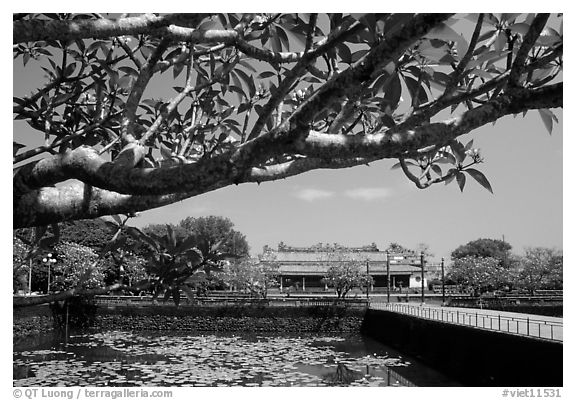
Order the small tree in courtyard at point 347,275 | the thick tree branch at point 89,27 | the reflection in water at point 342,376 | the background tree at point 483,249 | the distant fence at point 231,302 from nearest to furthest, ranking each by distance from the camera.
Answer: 1. the thick tree branch at point 89,27
2. the reflection in water at point 342,376
3. the distant fence at point 231,302
4. the small tree in courtyard at point 347,275
5. the background tree at point 483,249

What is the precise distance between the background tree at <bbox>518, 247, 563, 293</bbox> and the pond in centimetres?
1453

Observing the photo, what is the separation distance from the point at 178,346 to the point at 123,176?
15526 millimetres

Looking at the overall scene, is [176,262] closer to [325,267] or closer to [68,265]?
[68,265]

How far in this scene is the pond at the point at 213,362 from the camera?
1090 cm

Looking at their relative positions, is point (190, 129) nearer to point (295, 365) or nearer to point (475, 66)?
point (475, 66)

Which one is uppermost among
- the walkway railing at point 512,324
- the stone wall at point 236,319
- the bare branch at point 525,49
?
the bare branch at point 525,49

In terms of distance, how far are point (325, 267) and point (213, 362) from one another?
23871 mm

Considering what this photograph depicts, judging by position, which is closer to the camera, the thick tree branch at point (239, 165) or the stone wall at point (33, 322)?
the thick tree branch at point (239, 165)

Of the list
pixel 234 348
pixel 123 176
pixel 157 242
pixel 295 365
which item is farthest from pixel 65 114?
pixel 234 348

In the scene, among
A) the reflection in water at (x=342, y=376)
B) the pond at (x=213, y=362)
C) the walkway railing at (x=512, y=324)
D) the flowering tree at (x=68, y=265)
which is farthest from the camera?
the flowering tree at (x=68, y=265)

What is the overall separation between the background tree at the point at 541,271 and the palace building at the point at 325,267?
22.0ft

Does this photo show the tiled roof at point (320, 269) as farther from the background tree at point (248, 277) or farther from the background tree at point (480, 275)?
the background tree at point (248, 277)

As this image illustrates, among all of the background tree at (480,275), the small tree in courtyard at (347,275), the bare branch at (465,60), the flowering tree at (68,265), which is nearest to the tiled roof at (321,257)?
the background tree at (480,275)

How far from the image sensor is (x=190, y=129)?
8.74 feet
